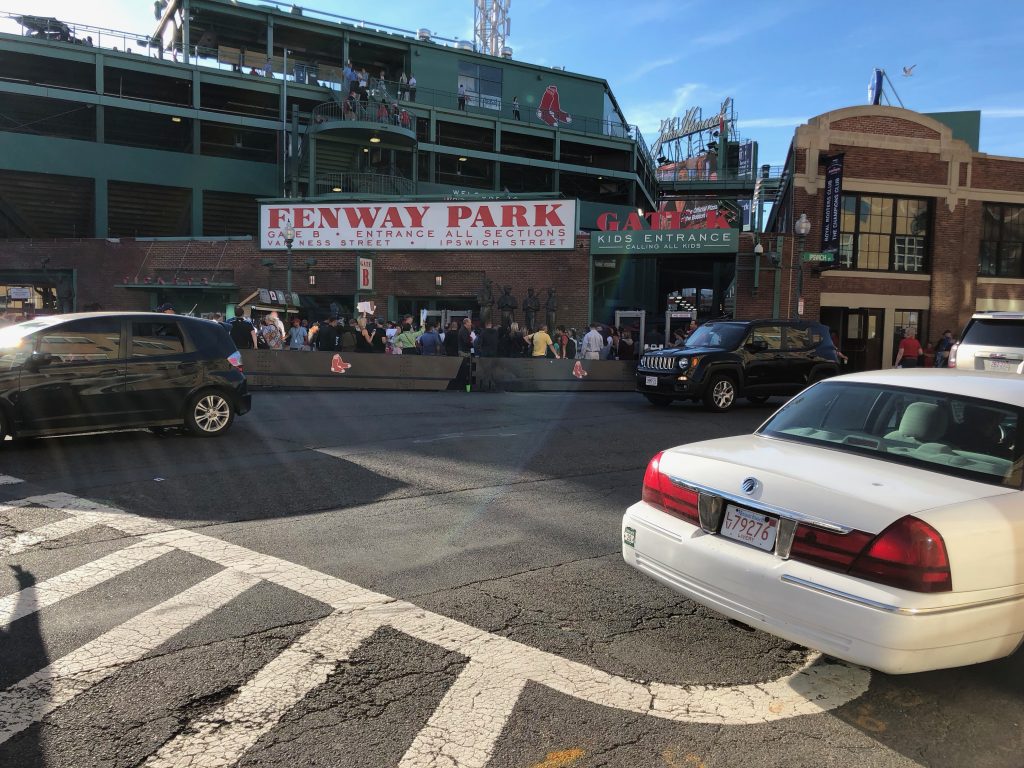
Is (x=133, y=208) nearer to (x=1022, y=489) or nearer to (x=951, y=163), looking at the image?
(x=951, y=163)

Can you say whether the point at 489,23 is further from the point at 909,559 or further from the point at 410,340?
the point at 909,559

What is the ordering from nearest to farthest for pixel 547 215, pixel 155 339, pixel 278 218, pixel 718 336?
pixel 155 339 < pixel 718 336 < pixel 547 215 < pixel 278 218

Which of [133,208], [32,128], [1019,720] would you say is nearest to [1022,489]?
[1019,720]

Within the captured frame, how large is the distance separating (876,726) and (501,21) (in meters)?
68.8

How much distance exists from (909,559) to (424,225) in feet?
83.2

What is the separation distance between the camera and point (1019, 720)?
10.4 ft

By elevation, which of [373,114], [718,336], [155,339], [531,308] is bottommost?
[155,339]

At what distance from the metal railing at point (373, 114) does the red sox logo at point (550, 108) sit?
1071cm

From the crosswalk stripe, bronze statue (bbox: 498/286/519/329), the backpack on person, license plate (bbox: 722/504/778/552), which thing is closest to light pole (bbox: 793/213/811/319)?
the backpack on person

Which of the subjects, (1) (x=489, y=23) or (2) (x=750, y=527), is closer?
(2) (x=750, y=527)

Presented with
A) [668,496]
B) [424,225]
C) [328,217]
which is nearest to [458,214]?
[424,225]

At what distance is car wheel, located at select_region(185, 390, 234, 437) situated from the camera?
384 inches

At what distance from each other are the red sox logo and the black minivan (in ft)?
125

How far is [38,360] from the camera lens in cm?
845
